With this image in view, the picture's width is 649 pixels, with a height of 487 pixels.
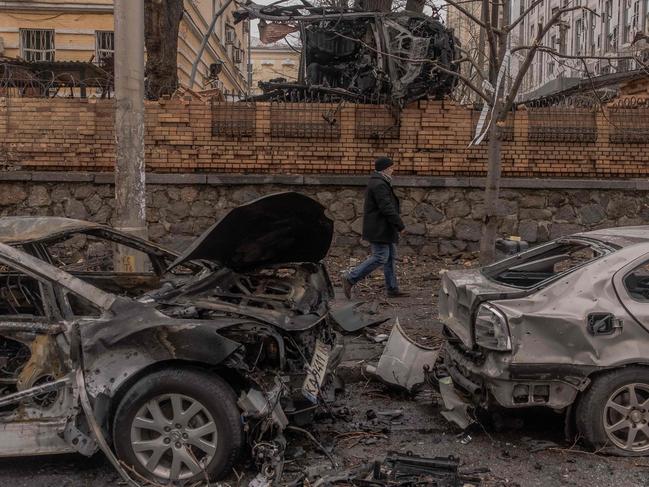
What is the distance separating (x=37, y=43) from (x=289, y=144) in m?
17.4

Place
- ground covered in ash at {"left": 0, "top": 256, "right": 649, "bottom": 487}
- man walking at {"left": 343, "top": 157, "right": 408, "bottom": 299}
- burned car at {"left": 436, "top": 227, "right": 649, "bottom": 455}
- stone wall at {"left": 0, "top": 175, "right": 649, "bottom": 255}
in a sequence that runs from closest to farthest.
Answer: ground covered in ash at {"left": 0, "top": 256, "right": 649, "bottom": 487} → burned car at {"left": 436, "top": 227, "right": 649, "bottom": 455} → man walking at {"left": 343, "top": 157, "right": 408, "bottom": 299} → stone wall at {"left": 0, "top": 175, "right": 649, "bottom": 255}

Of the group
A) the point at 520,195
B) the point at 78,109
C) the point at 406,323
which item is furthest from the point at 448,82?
the point at 78,109

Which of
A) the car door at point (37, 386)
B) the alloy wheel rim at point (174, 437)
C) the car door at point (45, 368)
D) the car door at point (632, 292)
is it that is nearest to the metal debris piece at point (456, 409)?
the car door at point (632, 292)

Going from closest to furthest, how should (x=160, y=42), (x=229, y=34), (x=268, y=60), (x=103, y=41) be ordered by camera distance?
(x=160, y=42) → (x=103, y=41) → (x=229, y=34) → (x=268, y=60)

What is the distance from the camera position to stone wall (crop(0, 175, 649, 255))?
11.7m

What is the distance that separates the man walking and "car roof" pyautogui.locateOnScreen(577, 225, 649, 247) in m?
3.73

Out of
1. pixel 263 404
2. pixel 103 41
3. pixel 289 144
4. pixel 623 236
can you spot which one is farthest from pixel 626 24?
pixel 263 404

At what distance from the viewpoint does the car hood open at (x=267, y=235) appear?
4906 millimetres

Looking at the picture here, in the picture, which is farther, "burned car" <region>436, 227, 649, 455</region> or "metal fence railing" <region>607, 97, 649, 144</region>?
"metal fence railing" <region>607, 97, 649, 144</region>

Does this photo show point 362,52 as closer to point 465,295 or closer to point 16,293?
point 465,295

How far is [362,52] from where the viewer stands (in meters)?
12.1

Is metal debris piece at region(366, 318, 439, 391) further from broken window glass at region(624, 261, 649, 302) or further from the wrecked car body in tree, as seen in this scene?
the wrecked car body in tree

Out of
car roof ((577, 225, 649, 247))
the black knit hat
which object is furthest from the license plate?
the black knit hat

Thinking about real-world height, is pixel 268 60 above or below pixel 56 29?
above
